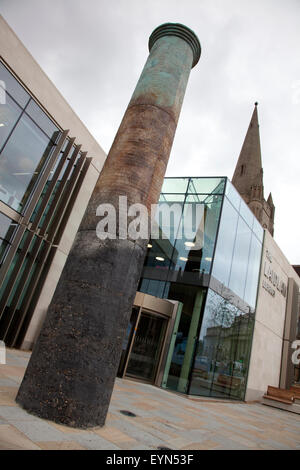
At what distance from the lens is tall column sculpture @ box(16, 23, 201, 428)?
13.5 ft

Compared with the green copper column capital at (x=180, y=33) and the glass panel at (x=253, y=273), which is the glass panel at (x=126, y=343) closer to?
the glass panel at (x=253, y=273)

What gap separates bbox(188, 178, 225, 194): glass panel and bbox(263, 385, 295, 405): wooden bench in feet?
42.0

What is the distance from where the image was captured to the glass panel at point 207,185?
1402 centimetres

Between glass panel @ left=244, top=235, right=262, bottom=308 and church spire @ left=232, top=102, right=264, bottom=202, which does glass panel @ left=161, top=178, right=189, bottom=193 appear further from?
church spire @ left=232, top=102, right=264, bottom=202

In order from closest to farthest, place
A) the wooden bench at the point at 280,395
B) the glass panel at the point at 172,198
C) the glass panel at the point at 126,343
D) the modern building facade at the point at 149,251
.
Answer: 1. the modern building facade at the point at 149,251
2. the glass panel at the point at 126,343
3. the glass panel at the point at 172,198
4. the wooden bench at the point at 280,395

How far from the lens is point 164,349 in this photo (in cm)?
1229

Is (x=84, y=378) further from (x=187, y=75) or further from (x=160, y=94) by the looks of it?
(x=187, y=75)

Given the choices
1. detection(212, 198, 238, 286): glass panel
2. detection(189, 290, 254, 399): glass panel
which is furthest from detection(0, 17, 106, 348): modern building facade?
detection(189, 290, 254, 399): glass panel

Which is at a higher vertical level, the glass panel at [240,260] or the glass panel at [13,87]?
the glass panel at [13,87]

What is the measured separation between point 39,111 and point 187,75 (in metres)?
6.96

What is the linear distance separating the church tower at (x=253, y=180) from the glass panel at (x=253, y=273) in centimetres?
3802

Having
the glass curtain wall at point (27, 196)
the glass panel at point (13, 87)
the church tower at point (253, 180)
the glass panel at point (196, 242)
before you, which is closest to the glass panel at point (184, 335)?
the glass panel at point (196, 242)

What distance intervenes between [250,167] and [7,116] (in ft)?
184
